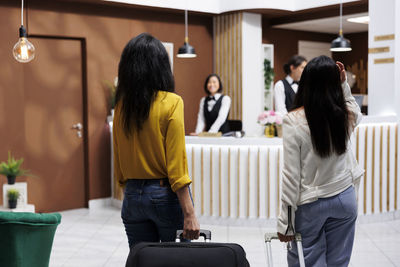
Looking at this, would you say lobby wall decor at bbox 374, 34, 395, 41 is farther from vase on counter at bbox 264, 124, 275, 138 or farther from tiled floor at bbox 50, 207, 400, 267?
tiled floor at bbox 50, 207, 400, 267

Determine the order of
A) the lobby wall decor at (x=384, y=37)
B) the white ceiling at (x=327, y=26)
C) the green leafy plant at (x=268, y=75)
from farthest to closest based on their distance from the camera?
1. the green leafy plant at (x=268, y=75)
2. the white ceiling at (x=327, y=26)
3. the lobby wall decor at (x=384, y=37)

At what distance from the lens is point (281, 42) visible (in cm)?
1020

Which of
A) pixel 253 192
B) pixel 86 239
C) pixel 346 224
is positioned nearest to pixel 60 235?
pixel 86 239

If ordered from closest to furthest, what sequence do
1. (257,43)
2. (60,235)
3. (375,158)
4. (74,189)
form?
(60,235)
(375,158)
(74,189)
(257,43)

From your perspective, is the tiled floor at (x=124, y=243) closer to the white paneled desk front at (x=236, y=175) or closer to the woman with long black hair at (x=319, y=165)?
the white paneled desk front at (x=236, y=175)

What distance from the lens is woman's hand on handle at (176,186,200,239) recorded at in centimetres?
233

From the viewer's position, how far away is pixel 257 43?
8.90 m

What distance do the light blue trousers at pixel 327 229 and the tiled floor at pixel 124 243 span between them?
213cm

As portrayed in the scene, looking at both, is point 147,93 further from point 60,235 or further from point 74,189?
point 74,189

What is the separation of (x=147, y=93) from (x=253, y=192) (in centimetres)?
380

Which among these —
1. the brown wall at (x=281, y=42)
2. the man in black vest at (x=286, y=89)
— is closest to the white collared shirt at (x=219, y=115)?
the man in black vest at (x=286, y=89)

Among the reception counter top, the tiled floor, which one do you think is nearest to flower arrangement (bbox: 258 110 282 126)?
the reception counter top

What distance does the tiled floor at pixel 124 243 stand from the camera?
15.7 ft

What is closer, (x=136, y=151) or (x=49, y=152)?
(x=136, y=151)
